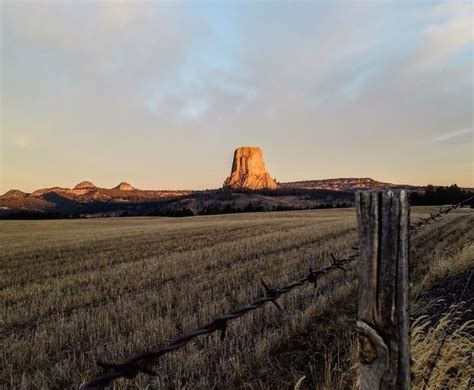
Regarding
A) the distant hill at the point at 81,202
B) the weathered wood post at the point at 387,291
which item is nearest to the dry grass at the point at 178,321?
the weathered wood post at the point at 387,291

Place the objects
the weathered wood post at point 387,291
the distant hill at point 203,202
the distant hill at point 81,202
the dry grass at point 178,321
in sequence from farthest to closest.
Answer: the distant hill at point 81,202, the distant hill at point 203,202, the dry grass at point 178,321, the weathered wood post at point 387,291

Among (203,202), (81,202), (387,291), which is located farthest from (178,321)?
(81,202)

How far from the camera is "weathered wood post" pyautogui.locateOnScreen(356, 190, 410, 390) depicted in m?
1.74

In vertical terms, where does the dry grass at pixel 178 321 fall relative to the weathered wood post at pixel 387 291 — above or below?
below

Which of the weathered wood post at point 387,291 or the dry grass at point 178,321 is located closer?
the weathered wood post at point 387,291

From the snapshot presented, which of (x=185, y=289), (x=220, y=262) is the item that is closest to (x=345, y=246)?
(x=220, y=262)

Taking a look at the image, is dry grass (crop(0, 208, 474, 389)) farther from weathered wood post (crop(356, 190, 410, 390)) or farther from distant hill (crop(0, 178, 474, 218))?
distant hill (crop(0, 178, 474, 218))

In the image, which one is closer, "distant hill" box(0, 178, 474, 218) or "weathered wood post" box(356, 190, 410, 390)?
"weathered wood post" box(356, 190, 410, 390)

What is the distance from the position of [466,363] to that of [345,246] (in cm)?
1147

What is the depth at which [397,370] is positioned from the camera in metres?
1.74

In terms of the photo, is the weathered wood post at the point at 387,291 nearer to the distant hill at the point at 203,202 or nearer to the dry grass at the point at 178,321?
the dry grass at the point at 178,321

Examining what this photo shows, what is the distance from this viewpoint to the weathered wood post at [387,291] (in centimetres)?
174

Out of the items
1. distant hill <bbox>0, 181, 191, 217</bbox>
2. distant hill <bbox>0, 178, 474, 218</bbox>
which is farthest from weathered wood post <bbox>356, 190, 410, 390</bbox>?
distant hill <bbox>0, 181, 191, 217</bbox>

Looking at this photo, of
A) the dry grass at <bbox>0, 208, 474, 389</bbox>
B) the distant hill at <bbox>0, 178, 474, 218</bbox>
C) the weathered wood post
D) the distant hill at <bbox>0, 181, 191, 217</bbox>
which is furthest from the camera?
the distant hill at <bbox>0, 181, 191, 217</bbox>
